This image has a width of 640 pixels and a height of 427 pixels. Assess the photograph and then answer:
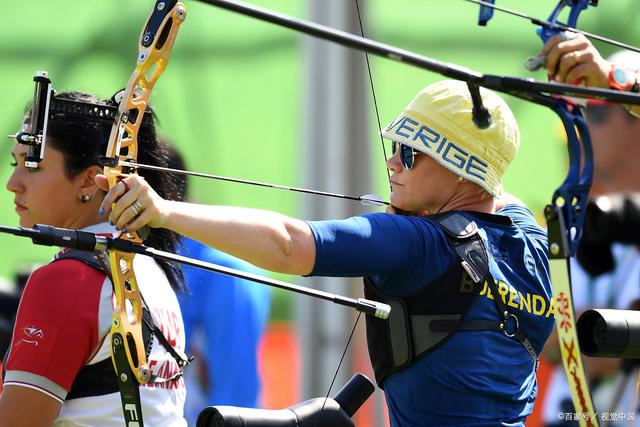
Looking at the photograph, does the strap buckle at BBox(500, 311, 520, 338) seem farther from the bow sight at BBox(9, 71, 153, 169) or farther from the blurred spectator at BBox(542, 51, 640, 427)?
the blurred spectator at BBox(542, 51, 640, 427)

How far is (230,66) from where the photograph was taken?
5.34m

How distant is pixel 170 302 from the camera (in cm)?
289

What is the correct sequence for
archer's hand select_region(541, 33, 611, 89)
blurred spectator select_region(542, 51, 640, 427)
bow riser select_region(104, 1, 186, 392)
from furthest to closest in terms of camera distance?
1. blurred spectator select_region(542, 51, 640, 427)
2. bow riser select_region(104, 1, 186, 392)
3. archer's hand select_region(541, 33, 611, 89)

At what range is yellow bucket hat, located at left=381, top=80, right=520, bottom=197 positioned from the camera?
2.67m

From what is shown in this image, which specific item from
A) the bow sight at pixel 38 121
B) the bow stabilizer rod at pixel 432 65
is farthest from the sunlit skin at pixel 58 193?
the bow stabilizer rod at pixel 432 65

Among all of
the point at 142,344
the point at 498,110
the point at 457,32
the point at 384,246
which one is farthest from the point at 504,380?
the point at 457,32

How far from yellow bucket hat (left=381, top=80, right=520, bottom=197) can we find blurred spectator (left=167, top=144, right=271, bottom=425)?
1.85 m

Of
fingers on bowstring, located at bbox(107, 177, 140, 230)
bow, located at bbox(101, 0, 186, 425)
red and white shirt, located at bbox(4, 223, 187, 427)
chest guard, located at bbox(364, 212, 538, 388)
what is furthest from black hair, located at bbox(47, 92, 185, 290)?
chest guard, located at bbox(364, 212, 538, 388)

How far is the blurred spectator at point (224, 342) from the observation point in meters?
4.49

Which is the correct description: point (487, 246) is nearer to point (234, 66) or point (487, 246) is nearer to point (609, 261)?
point (609, 261)

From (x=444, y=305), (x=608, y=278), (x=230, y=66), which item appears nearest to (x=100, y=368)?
(x=444, y=305)

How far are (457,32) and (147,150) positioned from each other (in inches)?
104

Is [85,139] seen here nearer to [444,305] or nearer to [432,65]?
[444,305]

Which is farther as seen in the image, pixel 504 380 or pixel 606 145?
pixel 606 145
